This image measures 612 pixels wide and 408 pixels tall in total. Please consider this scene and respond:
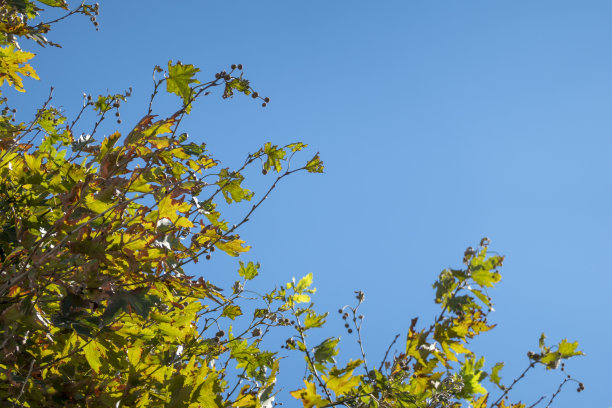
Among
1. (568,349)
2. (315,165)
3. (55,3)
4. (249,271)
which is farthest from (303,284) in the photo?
(55,3)

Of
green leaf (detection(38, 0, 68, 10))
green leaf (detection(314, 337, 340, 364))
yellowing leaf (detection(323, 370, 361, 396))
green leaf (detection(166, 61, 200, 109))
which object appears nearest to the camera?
yellowing leaf (detection(323, 370, 361, 396))

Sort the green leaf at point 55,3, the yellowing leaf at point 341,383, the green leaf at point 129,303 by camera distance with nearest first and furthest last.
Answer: the green leaf at point 129,303, the yellowing leaf at point 341,383, the green leaf at point 55,3

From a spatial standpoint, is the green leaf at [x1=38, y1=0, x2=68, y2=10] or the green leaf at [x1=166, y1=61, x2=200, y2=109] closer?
the green leaf at [x1=166, y1=61, x2=200, y2=109]

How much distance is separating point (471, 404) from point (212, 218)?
6.36ft

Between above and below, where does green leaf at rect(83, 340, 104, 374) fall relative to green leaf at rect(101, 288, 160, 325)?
below

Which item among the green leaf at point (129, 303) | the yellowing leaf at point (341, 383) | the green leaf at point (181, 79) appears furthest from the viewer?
the green leaf at point (181, 79)

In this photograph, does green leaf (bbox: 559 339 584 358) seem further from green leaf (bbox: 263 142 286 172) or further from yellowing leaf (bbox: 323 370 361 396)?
green leaf (bbox: 263 142 286 172)

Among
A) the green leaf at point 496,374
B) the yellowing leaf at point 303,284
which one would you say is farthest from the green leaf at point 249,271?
the green leaf at point 496,374

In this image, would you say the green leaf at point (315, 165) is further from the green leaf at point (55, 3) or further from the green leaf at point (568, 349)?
the green leaf at point (55, 3)

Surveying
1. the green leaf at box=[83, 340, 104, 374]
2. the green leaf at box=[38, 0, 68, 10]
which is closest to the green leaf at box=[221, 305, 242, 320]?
the green leaf at box=[83, 340, 104, 374]

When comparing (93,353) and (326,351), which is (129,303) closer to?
(93,353)

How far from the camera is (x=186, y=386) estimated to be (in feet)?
6.08

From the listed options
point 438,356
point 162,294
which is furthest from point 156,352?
point 438,356

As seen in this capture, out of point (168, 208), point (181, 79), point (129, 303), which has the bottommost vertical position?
point (129, 303)
